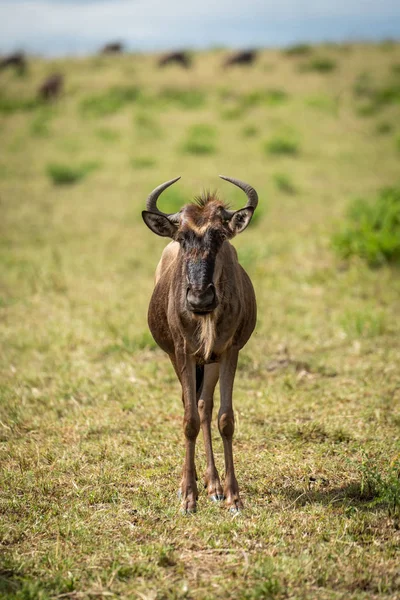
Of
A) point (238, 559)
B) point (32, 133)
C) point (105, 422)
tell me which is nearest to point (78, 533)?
point (238, 559)

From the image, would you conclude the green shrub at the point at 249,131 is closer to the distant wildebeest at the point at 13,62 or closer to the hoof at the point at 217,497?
the hoof at the point at 217,497

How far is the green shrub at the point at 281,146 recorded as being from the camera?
1828 cm

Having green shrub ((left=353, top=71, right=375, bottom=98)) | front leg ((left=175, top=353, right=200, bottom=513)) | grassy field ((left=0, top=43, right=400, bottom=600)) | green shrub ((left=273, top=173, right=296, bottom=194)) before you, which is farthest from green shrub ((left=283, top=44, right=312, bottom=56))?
front leg ((left=175, top=353, right=200, bottom=513))

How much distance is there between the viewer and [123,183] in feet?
52.7

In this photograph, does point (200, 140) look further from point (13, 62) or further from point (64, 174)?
point (13, 62)

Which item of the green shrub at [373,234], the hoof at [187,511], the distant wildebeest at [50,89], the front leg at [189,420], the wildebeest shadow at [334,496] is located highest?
the distant wildebeest at [50,89]

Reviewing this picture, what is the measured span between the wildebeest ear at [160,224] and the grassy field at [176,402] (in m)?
1.59

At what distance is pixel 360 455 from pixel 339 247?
5.24 metres

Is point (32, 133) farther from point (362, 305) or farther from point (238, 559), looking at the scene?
point (238, 559)

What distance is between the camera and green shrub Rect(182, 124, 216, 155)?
1827 centimetres

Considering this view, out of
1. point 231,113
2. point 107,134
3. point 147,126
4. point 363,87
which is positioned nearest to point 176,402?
point 107,134

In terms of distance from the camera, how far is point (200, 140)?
18.8 m

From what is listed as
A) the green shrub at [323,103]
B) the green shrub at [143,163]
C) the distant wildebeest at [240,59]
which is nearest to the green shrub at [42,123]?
the green shrub at [143,163]

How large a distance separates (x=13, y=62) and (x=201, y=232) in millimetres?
34393
